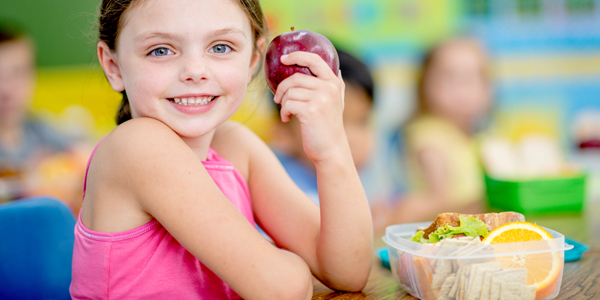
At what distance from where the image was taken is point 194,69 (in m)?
0.67

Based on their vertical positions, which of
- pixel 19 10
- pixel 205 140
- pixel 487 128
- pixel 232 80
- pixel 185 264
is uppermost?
pixel 19 10

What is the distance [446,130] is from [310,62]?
7.19 feet

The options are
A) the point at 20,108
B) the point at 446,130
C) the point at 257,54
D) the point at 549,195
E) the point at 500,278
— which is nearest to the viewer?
the point at 500,278

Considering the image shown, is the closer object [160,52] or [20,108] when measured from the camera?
[160,52]

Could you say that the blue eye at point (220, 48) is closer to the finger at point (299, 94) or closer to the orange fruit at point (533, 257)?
the finger at point (299, 94)

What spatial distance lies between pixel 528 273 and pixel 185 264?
1.46 feet

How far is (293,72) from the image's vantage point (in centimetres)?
67

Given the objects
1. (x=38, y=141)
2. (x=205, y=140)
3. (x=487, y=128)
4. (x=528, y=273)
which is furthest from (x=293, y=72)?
(x=38, y=141)

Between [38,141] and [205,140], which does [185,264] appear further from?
[38,141]

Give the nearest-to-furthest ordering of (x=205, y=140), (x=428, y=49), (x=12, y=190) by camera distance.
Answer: (x=205, y=140) < (x=12, y=190) < (x=428, y=49)

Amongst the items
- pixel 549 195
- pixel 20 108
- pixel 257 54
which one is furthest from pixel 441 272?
pixel 20 108

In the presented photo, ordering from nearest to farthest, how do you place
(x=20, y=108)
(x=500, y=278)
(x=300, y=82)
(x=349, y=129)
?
(x=500, y=278), (x=300, y=82), (x=349, y=129), (x=20, y=108)

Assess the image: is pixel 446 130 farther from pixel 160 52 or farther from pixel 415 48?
pixel 160 52

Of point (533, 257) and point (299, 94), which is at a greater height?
point (299, 94)
